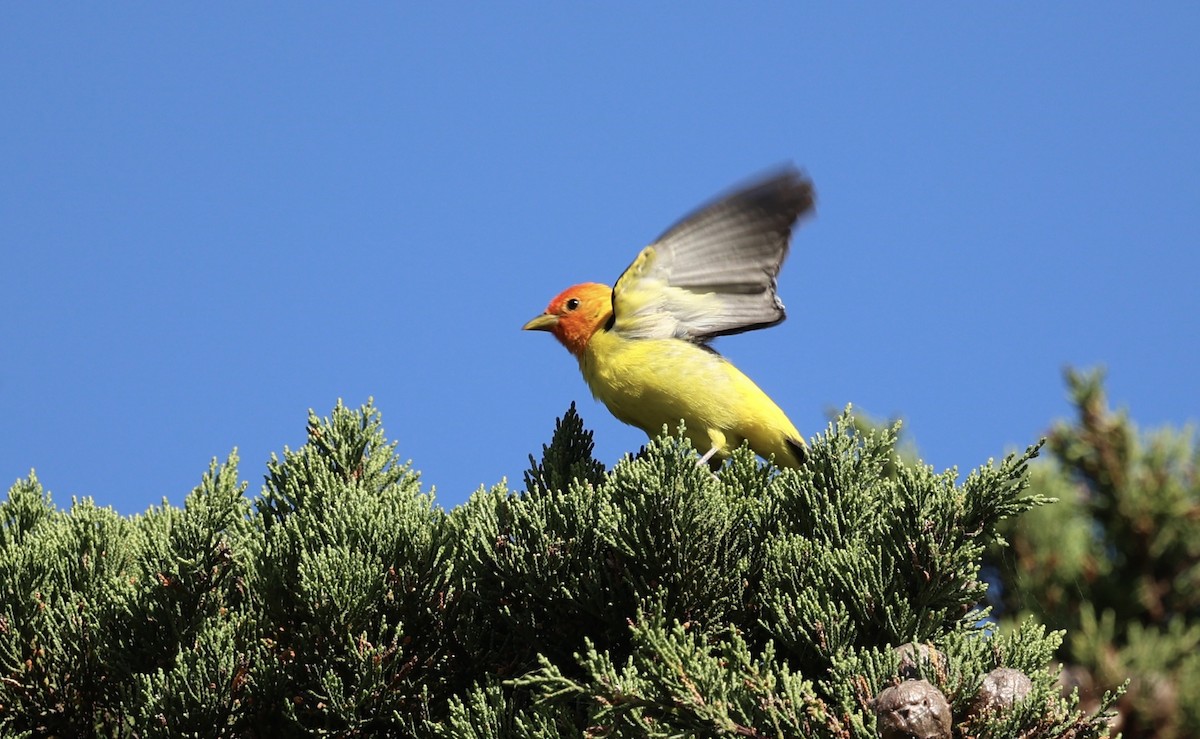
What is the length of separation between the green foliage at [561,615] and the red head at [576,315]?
4.83 feet

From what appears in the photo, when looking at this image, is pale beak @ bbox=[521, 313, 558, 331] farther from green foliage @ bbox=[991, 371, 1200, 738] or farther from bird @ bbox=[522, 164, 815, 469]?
green foliage @ bbox=[991, 371, 1200, 738]

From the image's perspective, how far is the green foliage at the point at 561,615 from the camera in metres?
3.36

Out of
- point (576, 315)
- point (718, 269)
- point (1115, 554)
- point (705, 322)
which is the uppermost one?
point (576, 315)

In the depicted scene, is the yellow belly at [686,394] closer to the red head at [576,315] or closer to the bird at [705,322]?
the bird at [705,322]

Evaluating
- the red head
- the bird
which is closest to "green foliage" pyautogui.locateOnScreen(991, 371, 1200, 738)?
the bird

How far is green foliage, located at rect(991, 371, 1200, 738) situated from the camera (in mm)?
6676

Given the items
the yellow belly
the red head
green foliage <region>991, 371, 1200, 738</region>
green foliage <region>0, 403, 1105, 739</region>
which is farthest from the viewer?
green foliage <region>991, 371, 1200, 738</region>

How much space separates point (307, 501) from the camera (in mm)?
4055

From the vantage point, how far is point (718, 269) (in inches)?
203

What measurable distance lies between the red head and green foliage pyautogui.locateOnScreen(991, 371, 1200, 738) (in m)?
2.69

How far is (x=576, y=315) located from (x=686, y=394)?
0.75m

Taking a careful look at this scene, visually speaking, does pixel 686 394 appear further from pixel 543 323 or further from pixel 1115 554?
pixel 1115 554

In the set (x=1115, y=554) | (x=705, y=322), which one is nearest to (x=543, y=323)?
(x=705, y=322)

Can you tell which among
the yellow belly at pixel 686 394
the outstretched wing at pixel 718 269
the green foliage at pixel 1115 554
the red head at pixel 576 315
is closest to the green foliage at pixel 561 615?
the yellow belly at pixel 686 394
